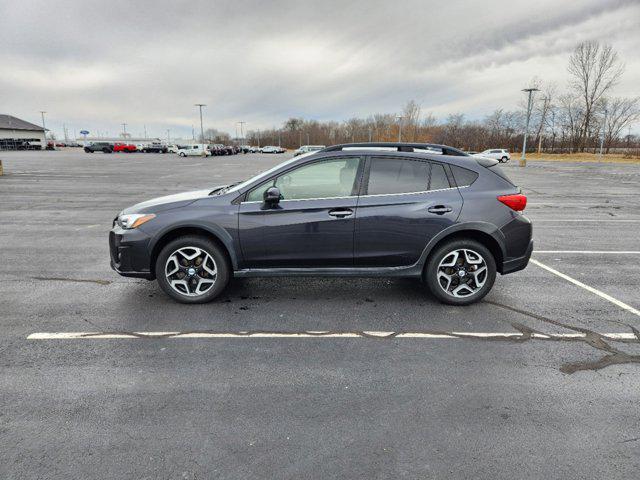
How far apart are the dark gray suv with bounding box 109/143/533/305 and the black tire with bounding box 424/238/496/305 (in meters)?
0.01

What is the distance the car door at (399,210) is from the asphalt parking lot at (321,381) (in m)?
0.63

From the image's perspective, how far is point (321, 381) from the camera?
326cm

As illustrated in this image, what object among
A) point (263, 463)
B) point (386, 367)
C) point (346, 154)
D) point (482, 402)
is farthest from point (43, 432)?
point (346, 154)

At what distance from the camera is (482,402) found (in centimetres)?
301

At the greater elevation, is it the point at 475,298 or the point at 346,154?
the point at 346,154

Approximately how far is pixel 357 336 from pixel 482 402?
1.31 m

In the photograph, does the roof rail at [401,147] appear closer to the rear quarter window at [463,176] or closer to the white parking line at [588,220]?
the rear quarter window at [463,176]

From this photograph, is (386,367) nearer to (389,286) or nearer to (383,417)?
(383,417)

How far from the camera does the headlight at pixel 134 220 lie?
4.66 meters

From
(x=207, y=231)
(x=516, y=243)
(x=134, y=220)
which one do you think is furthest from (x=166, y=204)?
(x=516, y=243)

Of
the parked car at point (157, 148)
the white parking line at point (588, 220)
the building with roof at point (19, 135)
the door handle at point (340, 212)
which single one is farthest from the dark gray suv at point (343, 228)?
the building with roof at point (19, 135)

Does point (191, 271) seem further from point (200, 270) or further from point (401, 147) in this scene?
point (401, 147)

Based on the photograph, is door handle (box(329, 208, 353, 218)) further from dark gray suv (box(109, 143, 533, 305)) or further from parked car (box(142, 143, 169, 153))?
parked car (box(142, 143, 169, 153))

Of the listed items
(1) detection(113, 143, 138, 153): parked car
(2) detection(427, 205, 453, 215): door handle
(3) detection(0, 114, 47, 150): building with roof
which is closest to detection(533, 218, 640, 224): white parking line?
(2) detection(427, 205, 453, 215): door handle
